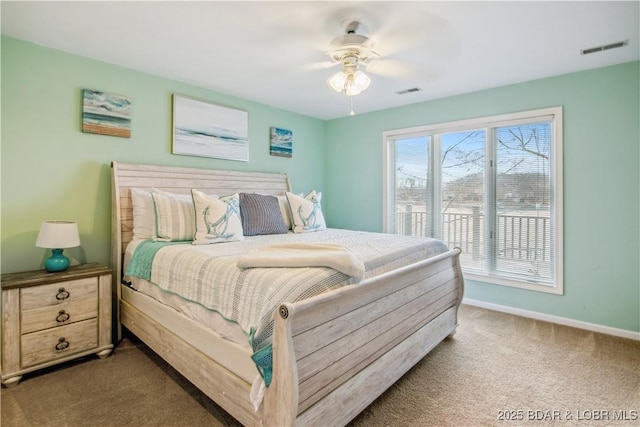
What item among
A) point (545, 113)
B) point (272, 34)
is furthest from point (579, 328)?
point (272, 34)

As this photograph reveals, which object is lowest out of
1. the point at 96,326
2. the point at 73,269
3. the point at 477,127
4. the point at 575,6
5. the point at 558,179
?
the point at 96,326

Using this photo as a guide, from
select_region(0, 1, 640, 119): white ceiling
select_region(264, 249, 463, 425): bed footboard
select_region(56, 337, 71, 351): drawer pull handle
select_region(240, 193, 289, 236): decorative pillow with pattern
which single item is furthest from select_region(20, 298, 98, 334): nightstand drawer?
select_region(0, 1, 640, 119): white ceiling

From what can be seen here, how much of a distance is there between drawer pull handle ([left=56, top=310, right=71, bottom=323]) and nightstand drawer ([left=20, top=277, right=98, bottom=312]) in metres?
0.06

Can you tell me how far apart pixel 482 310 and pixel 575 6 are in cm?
278

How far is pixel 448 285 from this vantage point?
106 inches

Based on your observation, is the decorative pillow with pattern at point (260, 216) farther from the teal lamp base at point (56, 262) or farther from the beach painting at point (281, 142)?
the teal lamp base at point (56, 262)

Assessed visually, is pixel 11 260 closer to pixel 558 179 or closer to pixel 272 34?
pixel 272 34

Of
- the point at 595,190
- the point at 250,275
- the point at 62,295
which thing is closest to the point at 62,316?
the point at 62,295

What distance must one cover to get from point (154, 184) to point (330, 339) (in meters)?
2.32

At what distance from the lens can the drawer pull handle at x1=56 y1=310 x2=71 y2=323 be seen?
87.8 inches

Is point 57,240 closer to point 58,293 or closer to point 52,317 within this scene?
point 58,293

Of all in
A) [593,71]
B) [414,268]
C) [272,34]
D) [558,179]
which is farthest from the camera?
[558,179]

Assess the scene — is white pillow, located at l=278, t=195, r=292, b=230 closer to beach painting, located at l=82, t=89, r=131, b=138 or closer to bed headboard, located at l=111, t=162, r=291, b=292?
bed headboard, located at l=111, t=162, r=291, b=292

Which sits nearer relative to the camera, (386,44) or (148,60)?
(386,44)
